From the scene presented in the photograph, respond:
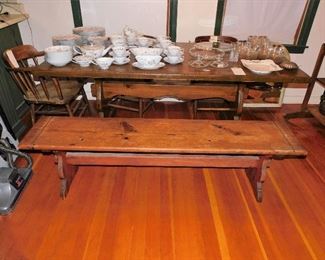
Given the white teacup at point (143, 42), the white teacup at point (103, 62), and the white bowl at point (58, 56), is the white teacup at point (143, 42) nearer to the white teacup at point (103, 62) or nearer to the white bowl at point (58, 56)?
the white teacup at point (103, 62)

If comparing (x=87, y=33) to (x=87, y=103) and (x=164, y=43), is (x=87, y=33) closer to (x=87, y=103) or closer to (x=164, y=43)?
(x=164, y=43)

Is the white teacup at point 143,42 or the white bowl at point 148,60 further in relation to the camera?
the white teacup at point 143,42

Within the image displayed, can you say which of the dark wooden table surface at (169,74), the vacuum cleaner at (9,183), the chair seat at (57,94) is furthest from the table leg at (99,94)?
the vacuum cleaner at (9,183)

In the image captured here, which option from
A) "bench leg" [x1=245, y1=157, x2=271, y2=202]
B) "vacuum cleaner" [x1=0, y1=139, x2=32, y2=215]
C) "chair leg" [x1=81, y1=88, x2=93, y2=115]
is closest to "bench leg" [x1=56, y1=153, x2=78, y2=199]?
"vacuum cleaner" [x1=0, y1=139, x2=32, y2=215]

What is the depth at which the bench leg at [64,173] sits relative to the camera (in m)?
1.85

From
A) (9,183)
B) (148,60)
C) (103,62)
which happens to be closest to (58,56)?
(103,62)

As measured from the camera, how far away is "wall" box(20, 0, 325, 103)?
113 inches

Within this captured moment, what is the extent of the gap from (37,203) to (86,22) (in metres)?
2.04

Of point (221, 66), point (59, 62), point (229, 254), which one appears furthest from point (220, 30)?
point (229, 254)

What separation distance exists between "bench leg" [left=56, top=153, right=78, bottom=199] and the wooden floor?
49mm

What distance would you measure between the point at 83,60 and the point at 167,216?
1.27 meters

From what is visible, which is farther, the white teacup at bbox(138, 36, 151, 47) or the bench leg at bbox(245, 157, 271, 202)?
the white teacup at bbox(138, 36, 151, 47)

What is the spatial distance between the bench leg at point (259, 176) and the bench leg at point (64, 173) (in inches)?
54.1

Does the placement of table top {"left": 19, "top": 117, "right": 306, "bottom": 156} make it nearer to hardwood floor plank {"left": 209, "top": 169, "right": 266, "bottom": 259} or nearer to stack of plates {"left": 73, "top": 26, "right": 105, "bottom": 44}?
hardwood floor plank {"left": 209, "top": 169, "right": 266, "bottom": 259}
